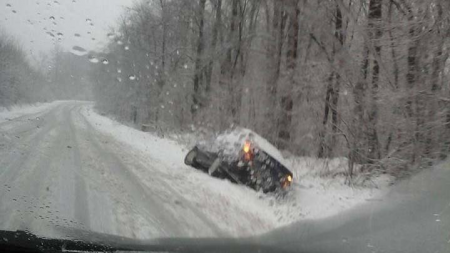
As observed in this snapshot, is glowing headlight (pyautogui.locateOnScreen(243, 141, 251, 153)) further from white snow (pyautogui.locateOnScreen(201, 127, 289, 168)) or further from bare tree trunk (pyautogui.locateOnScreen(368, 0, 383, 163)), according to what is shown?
bare tree trunk (pyautogui.locateOnScreen(368, 0, 383, 163))

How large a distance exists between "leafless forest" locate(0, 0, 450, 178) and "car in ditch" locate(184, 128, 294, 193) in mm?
2330

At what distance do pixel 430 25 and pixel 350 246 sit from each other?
7.49 m

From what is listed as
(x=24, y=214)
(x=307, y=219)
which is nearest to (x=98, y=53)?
(x=24, y=214)

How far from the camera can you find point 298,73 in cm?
1554

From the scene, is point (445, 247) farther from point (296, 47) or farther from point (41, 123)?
point (41, 123)

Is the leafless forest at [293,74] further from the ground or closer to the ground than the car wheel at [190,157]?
further from the ground

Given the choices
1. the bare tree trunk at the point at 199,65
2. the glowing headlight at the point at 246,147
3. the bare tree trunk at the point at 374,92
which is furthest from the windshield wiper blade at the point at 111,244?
the bare tree trunk at the point at 199,65

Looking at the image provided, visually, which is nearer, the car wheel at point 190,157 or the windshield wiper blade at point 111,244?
the windshield wiper blade at point 111,244

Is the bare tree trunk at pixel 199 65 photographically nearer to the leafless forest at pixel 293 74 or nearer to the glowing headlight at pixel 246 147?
the leafless forest at pixel 293 74

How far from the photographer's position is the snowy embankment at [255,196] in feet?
21.4

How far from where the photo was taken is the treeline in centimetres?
1082

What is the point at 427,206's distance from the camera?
815 centimetres

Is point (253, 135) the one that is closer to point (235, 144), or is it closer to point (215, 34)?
point (235, 144)

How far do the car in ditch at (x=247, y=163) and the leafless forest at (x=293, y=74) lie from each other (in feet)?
7.64
